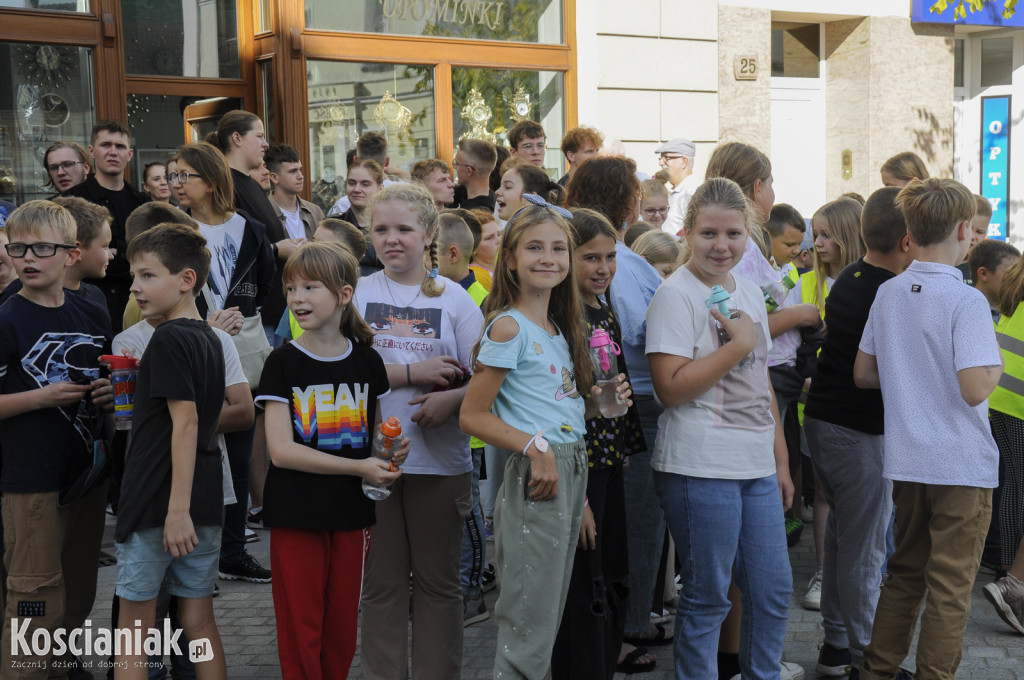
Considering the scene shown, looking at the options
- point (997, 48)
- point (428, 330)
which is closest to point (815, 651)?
point (428, 330)

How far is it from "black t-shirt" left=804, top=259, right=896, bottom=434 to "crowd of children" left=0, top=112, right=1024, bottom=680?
0.04ft

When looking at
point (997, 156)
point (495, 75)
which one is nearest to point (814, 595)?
point (495, 75)

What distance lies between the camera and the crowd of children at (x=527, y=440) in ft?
11.5

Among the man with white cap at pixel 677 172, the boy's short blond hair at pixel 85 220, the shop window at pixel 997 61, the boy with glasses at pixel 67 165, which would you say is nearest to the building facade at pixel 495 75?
the shop window at pixel 997 61

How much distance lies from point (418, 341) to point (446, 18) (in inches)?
283

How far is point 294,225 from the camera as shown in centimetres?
741

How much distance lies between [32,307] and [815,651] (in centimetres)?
357

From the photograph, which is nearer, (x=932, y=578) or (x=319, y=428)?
(x=319, y=428)

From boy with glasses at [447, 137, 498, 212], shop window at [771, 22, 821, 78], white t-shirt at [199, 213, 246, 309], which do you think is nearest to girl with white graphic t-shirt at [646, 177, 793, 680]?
white t-shirt at [199, 213, 246, 309]

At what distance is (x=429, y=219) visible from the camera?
3.93m

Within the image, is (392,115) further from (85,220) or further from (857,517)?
(857,517)

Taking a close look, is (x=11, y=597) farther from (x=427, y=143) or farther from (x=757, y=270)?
(x=427, y=143)

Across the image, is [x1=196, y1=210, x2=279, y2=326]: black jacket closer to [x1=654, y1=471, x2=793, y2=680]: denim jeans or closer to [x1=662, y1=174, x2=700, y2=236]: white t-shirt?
[x1=654, y1=471, x2=793, y2=680]: denim jeans

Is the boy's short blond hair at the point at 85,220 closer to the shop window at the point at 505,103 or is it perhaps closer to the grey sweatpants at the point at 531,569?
the grey sweatpants at the point at 531,569
